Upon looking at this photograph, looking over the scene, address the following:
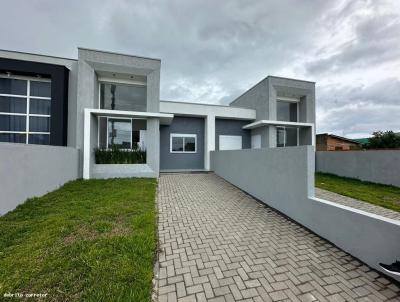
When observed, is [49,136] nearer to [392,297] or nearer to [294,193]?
[294,193]

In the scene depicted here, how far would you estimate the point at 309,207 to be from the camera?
3.97m

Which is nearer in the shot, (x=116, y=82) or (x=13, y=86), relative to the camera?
(x=13, y=86)

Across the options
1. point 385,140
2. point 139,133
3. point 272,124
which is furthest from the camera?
point 385,140

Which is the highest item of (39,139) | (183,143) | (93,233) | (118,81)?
(118,81)

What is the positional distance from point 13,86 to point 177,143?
975 centimetres

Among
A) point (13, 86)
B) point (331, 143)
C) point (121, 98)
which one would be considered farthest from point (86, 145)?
point (331, 143)

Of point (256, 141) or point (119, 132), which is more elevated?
point (119, 132)

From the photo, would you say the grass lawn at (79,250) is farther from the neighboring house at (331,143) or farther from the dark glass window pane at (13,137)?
the neighboring house at (331,143)

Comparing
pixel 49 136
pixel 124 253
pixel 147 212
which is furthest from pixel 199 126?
pixel 124 253

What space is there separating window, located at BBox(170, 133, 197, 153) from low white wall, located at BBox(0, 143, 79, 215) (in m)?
7.32

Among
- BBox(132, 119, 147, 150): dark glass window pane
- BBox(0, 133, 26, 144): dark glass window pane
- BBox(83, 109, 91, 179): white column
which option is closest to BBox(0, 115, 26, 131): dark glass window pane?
BBox(0, 133, 26, 144): dark glass window pane

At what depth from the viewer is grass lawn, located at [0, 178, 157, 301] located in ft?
7.05

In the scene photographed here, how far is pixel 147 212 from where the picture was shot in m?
4.71

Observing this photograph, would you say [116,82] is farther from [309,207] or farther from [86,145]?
[309,207]
